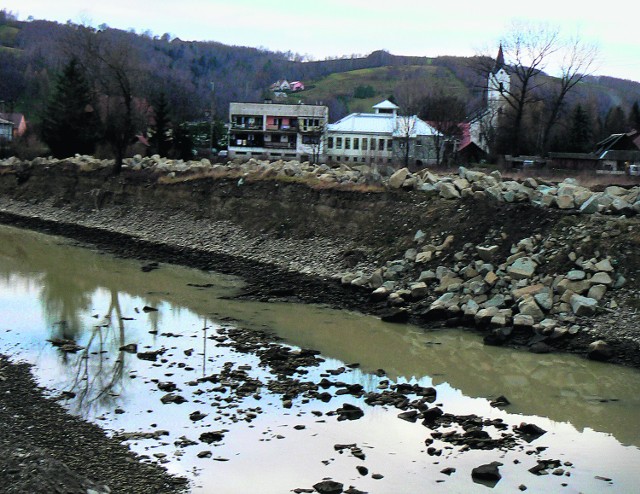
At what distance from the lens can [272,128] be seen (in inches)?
2753

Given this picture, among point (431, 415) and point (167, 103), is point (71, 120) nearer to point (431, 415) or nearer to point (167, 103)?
point (167, 103)

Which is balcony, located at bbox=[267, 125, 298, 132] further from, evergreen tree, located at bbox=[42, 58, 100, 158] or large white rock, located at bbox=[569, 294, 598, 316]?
large white rock, located at bbox=[569, 294, 598, 316]

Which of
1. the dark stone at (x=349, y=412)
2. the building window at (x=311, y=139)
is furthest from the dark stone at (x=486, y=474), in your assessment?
the building window at (x=311, y=139)

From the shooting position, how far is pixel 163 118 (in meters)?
52.5

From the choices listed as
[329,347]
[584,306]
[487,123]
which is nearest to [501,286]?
[584,306]

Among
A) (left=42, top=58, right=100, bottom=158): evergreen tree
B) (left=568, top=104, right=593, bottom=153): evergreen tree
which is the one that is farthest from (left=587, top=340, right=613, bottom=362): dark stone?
(left=568, top=104, right=593, bottom=153): evergreen tree

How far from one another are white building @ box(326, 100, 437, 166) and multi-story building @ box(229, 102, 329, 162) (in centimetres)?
288

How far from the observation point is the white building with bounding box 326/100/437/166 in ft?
196

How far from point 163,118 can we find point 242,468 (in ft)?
149

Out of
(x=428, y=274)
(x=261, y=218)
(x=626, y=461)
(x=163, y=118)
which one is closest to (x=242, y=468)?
(x=626, y=461)

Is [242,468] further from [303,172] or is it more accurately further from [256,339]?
[303,172]

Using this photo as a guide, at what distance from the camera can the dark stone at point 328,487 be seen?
908 centimetres

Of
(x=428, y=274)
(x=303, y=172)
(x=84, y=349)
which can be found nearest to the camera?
(x=84, y=349)

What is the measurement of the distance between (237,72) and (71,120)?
383 ft
